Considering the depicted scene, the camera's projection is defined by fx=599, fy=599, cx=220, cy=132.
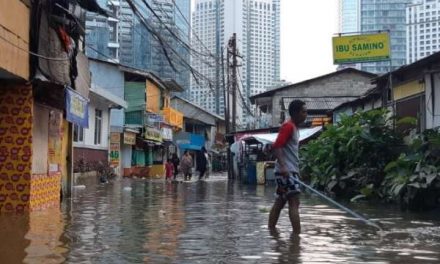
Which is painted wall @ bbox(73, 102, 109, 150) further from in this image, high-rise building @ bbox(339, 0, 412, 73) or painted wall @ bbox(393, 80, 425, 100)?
painted wall @ bbox(393, 80, 425, 100)

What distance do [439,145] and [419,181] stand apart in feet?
2.70

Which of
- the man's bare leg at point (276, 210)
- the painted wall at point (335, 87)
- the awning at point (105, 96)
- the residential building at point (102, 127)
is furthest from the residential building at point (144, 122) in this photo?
the man's bare leg at point (276, 210)

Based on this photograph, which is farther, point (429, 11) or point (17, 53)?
point (429, 11)

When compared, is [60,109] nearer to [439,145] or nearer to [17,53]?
[17,53]

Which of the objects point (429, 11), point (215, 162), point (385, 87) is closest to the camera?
point (385, 87)

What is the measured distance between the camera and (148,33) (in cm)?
1962

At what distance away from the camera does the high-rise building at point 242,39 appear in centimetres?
3303

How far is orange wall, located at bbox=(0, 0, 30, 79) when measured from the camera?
356 inches

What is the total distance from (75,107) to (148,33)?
25.5ft

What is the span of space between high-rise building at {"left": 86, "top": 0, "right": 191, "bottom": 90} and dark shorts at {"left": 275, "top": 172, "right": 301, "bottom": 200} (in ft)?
24.4

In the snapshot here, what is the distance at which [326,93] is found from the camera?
1617 inches

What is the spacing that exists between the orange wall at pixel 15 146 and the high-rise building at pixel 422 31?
15.0 meters

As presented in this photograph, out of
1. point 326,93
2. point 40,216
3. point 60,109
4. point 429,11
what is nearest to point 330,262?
point 40,216

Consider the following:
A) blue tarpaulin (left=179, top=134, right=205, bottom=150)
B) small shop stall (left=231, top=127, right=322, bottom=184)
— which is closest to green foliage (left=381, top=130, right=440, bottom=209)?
small shop stall (left=231, top=127, right=322, bottom=184)
